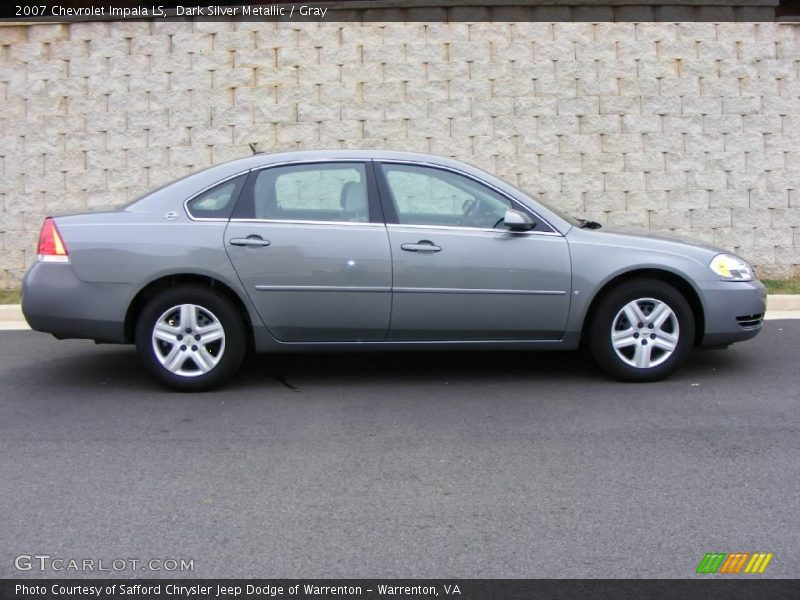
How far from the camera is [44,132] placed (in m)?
11.0

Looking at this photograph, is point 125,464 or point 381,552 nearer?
point 381,552

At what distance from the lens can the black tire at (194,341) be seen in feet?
22.2

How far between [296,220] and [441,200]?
0.98 m

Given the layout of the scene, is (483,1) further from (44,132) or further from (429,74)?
(44,132)

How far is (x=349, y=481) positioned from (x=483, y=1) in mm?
7361

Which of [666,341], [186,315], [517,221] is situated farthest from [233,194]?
[666,341]

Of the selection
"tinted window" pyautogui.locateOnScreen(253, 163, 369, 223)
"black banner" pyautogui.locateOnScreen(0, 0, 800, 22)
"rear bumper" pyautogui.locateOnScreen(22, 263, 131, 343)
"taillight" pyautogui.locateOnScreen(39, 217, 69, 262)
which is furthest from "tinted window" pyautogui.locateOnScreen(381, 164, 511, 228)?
"black banner" pyautogui.locateOnScreen(0, 0, 800, 22)

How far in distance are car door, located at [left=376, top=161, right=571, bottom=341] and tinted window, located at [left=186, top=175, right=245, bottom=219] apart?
1.00 meters

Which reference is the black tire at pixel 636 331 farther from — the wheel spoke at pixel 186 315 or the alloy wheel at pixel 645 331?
the wheel spoke at pixel 186 315

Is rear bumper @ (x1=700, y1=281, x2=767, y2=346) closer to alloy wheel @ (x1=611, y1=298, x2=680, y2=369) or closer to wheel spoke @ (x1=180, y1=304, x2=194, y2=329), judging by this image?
alloy wheel @ (x1=611, y1=298, x2=680, y2=369)

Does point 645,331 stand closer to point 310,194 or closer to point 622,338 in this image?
point 622,338
